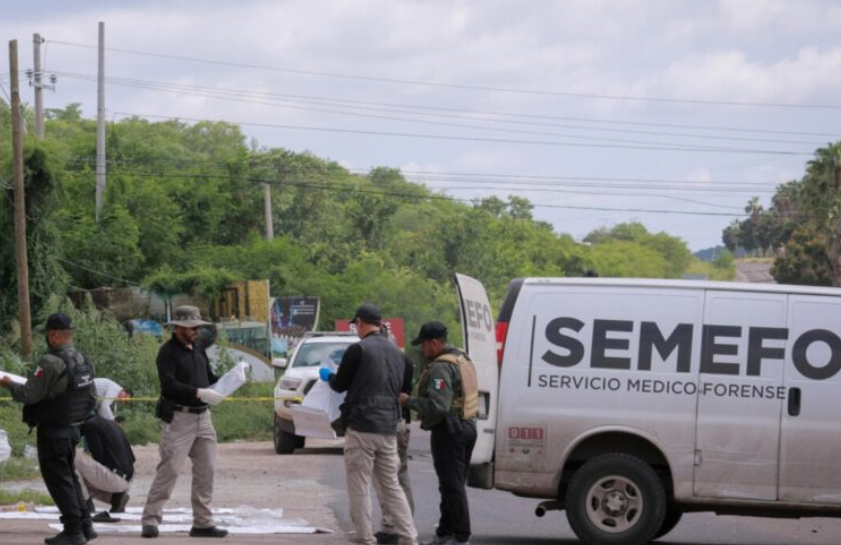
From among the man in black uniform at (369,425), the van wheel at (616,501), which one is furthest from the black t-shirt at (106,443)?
the van wheel at (616,501)

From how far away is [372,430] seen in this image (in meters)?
10.2

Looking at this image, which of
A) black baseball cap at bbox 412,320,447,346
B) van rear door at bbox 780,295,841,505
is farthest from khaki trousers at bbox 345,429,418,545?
van rear door at bbox 780,295,841,505

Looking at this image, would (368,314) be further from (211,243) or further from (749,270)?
(749,270)

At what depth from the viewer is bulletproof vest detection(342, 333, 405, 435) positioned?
10.2 meters

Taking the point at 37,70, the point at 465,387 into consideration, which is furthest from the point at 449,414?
the point at 37,70

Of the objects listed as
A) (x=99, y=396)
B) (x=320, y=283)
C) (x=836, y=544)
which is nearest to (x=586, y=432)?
(x=836, y=544)

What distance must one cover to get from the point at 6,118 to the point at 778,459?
263 ft

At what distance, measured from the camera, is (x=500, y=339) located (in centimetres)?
1131

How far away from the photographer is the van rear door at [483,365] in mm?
11203

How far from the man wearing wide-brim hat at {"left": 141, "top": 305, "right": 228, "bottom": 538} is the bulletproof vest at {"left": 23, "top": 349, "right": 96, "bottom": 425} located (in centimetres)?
66

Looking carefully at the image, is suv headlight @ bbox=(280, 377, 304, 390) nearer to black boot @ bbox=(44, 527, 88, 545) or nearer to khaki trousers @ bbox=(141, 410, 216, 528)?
khaki trousers @ bbox=(141, 410, 216, 528)

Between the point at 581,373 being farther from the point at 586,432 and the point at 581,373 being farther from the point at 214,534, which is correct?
the point at 214,534

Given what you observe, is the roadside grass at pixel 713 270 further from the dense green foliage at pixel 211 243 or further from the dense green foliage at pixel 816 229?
the dense green foliage at pixel 816 229

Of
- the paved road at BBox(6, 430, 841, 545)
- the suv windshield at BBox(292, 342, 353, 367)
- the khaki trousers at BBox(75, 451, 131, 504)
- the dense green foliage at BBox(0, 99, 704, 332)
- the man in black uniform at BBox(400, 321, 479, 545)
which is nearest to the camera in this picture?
the man in black uniform at BBox(400, 321, 479, 545)
